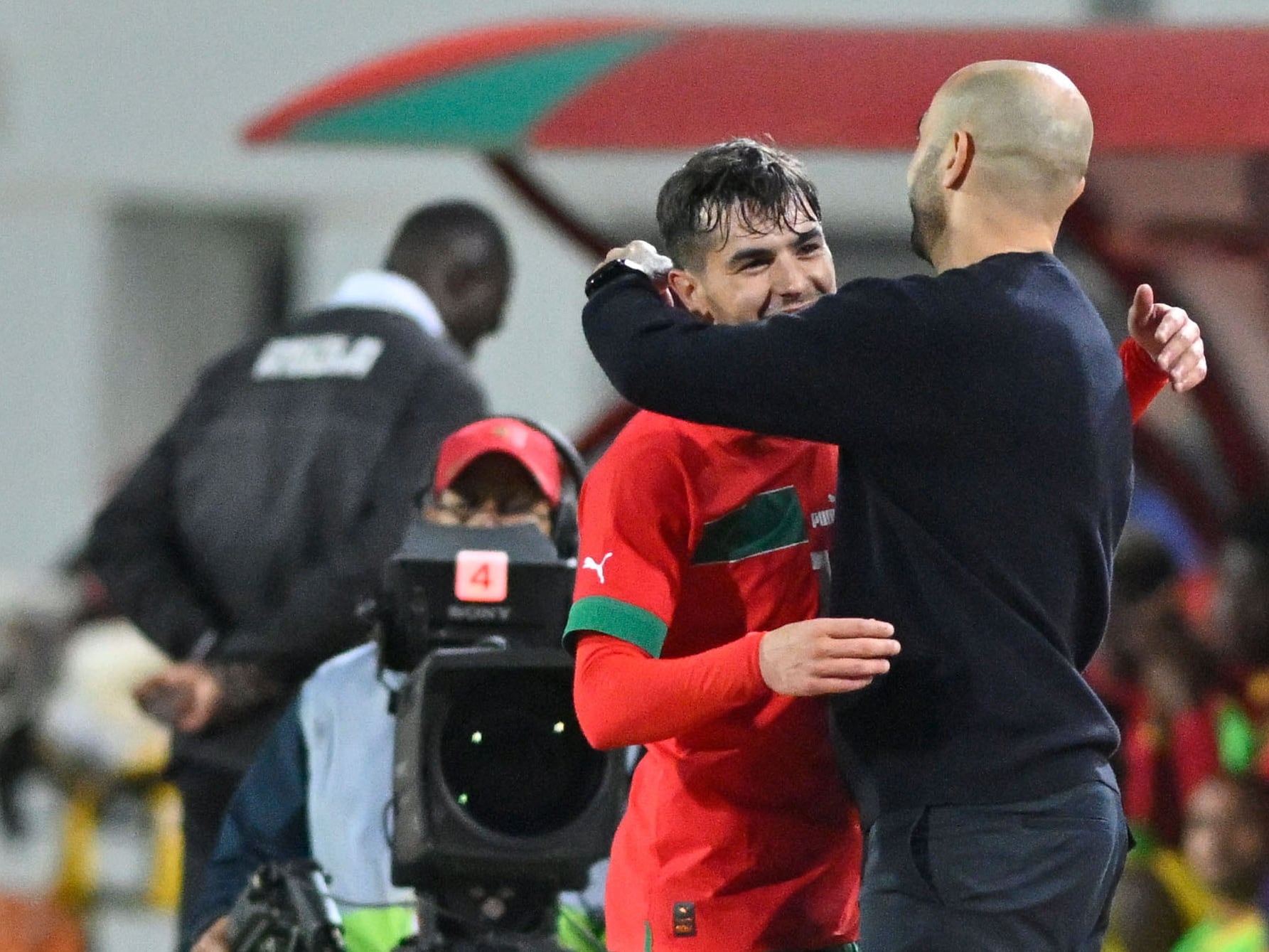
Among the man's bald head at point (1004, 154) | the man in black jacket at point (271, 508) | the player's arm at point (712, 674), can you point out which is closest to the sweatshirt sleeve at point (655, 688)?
the player's arm at point (712, 674)

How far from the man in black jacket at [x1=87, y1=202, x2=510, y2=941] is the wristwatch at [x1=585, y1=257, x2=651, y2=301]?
144cm

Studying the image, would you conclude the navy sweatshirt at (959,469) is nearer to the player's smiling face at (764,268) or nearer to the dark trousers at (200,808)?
the player's smiling face at (764,268)

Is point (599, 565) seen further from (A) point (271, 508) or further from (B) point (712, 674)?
(A) point (271, 508)

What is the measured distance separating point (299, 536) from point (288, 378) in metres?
0.26

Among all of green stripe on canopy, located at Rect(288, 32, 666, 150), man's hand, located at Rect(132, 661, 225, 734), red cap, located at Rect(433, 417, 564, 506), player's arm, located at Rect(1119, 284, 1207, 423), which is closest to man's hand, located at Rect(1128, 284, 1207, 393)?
player's arm, located at Rect(1119, 284, 1207, 423)

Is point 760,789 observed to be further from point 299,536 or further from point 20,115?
point 20,115

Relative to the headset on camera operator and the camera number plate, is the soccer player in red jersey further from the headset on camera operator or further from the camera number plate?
the headset on camera operator

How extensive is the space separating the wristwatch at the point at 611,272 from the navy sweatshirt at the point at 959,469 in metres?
0.12

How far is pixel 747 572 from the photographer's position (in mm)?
2463

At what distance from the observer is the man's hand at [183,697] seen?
3742 millimetres

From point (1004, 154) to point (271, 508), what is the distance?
192 centimetres

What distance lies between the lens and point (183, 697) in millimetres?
3744

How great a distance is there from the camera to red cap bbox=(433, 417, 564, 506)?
3.31 metres

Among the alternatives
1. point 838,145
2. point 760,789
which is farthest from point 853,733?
point 838,145
